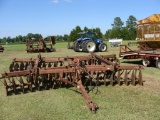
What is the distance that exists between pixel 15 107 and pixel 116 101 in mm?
2249

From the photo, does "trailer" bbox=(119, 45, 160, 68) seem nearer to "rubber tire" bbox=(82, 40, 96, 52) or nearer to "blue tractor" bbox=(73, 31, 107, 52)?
"rubber tire" bbox=(82, 40, 96, 52)

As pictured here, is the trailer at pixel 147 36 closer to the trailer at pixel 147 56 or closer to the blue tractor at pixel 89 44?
the trailer at pixel 147 56

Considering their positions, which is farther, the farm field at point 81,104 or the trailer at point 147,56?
the trailer at point 147,56

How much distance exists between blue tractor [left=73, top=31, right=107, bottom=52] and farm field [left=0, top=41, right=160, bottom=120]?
11922mm

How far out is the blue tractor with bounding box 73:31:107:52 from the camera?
60.3 ft

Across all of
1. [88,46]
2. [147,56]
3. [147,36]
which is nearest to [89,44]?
[88,46]

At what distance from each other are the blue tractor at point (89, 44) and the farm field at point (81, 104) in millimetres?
11922

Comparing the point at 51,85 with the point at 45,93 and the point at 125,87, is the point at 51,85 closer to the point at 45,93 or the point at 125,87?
the point at 45,93

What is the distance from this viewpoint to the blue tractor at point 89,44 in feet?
60.3

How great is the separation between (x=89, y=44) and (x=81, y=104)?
1349cm

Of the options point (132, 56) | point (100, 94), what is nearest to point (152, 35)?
→ point (132, 56)

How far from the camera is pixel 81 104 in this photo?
5098mm

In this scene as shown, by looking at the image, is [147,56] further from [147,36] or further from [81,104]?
[81,104]

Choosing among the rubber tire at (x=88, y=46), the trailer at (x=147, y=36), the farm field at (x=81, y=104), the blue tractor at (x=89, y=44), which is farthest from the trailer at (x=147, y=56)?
the blue tractor at (x=89, y=44)
